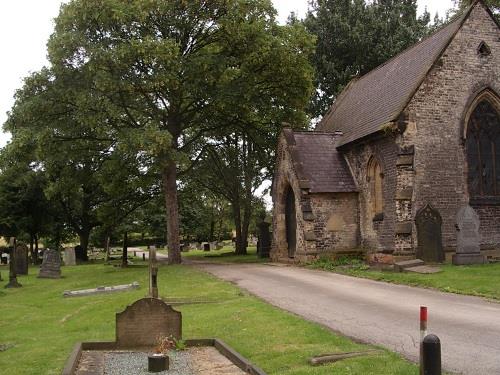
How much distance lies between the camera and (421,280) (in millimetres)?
16297

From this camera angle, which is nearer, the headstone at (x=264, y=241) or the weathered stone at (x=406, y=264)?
the weathered stone at (x=406, y=264)

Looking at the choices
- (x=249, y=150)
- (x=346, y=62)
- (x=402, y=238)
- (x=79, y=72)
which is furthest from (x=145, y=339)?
(x=346, y=62)

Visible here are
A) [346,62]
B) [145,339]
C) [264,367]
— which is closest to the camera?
[264,367]

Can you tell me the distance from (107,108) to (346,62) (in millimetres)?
21792

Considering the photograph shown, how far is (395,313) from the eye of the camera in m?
11.5

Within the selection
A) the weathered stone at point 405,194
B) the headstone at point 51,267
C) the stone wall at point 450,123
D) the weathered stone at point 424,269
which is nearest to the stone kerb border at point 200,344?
the weathered stone at point 424,269

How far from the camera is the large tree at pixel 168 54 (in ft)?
76.4

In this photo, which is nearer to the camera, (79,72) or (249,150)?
(79,72)

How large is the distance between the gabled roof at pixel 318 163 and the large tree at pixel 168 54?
275 cm

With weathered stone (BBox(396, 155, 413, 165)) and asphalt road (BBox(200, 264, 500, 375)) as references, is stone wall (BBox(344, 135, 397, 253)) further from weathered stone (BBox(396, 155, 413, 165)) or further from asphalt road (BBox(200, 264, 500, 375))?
asphalt road (BBox(200, 264, 500, 375))

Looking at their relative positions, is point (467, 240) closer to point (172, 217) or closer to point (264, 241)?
point (172, 217)

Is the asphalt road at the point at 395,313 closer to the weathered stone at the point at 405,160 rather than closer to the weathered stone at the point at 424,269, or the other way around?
the weathered stone at the point at 424,269

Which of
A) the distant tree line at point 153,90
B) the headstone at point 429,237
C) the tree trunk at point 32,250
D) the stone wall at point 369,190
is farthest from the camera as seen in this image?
the tree trunk at point 32,250

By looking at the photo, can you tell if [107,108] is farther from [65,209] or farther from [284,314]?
[65,209]
